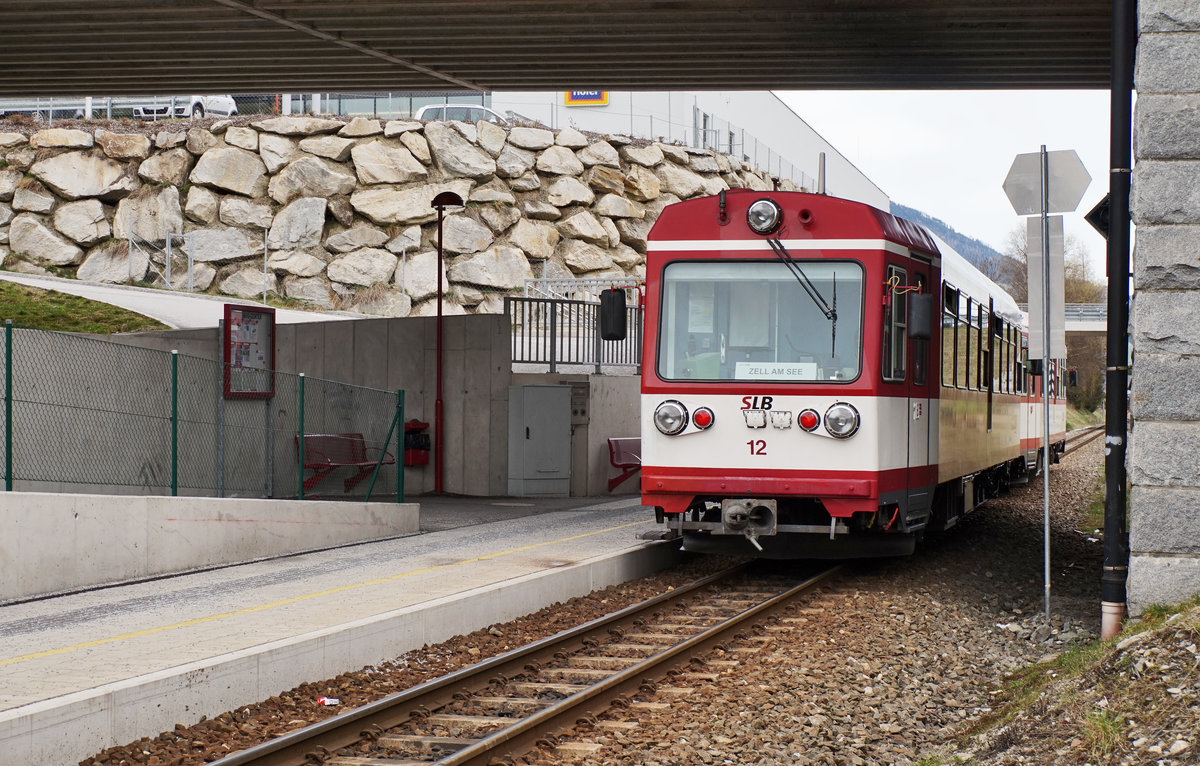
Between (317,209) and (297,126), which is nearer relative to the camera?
(317,209)

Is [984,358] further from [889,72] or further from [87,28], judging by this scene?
[87,28]

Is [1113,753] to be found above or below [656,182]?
below

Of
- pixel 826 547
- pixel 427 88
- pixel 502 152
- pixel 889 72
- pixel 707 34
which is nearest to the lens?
pixel 826 547

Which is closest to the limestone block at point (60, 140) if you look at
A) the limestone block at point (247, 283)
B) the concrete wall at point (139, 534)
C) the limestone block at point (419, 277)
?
the limestone block at point (247, 283)

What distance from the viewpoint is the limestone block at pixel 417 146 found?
1871 inches

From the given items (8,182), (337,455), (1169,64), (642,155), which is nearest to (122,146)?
(8,182)

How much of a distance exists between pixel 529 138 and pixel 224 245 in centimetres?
1188

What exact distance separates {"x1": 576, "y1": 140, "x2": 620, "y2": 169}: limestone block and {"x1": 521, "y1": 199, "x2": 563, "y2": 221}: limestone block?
262cm

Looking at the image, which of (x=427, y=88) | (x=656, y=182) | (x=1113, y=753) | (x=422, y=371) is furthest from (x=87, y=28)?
(x=656, y=182)

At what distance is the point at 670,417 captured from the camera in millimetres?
11938

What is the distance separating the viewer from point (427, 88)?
20453mm

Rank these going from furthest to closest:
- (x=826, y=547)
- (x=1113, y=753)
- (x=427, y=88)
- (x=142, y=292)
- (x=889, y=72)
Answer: (x=142, y=292)
(x=427, y=88)
(x=889, y=72)
(x=826, y=547)
(x=1113, y=753)

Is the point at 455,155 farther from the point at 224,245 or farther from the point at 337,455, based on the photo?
the point at 337,455

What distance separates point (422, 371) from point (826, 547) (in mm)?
10006
